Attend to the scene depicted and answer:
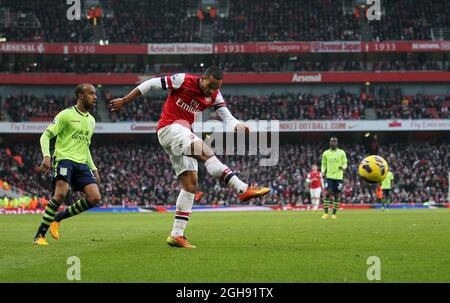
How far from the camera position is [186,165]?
10945 mm

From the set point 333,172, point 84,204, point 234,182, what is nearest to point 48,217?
point 84,204

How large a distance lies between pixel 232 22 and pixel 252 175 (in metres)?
16.7

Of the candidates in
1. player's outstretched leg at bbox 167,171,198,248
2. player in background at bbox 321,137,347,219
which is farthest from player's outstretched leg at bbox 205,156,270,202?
player in background at bbox 321,137,347,219

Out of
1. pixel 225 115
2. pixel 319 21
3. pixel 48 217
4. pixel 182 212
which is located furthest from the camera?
pixel 319 21

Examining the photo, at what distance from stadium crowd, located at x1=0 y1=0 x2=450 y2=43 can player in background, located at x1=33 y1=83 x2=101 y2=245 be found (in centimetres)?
4640

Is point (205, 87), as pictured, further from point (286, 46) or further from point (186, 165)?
point (286, 46)

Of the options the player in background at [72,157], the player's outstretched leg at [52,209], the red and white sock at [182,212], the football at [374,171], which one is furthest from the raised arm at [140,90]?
the football at [374,171]

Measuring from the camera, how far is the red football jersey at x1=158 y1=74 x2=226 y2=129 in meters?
11.0

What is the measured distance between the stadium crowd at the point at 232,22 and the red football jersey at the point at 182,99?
A: 47.9 meters

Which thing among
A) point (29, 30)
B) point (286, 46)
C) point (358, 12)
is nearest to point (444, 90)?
point (358, 12)

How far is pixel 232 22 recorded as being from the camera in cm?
6069

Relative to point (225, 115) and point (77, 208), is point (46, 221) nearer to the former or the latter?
point (77, 208)

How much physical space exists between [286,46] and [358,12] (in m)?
7.59

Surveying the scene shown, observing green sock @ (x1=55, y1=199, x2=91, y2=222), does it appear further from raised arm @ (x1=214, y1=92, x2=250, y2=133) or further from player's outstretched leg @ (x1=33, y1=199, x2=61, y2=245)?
raised arm @ (x1=214, y1=92, x2=250, y2=133)
